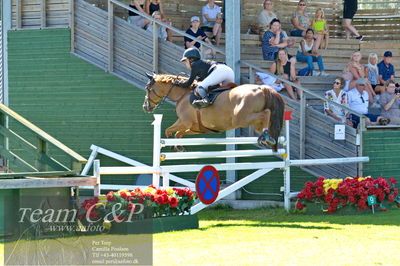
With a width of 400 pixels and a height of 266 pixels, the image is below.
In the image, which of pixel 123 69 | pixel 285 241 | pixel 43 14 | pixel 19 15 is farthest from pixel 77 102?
pixel 285 241

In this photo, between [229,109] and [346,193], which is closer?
[229,109]

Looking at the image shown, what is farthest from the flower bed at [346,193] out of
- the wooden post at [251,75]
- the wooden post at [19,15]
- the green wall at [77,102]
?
the wooden post at [19,15]

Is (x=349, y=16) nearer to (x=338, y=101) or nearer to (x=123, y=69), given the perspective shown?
(x=338, y=101)

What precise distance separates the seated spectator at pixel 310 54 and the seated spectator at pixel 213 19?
1.79 meters

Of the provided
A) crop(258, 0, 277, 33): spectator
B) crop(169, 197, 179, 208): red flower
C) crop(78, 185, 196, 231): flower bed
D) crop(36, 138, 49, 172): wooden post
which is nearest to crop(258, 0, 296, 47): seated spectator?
crop(258, 0, 277, 33): spectator

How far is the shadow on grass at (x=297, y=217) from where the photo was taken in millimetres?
13227

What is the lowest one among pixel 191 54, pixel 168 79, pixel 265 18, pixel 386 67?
pixel 168 79

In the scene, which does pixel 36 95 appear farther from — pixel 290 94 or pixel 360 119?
pixel 360 119

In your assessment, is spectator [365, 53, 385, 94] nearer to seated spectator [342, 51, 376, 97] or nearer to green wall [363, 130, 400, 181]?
seated spectator [342, 51, 376, 97]

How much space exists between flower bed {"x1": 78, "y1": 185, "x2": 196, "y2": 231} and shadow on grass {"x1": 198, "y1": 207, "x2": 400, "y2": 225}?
5.90 ft

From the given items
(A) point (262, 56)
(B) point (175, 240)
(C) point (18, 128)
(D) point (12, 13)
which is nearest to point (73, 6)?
(D) point (12, 13)

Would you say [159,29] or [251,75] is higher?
[159,29]

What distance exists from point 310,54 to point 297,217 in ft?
17.5

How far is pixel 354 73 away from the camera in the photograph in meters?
17.5
